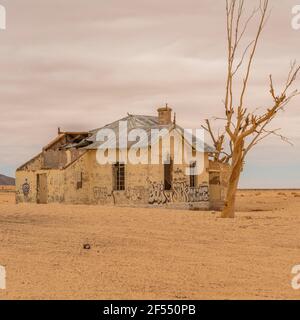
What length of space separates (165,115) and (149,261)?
22035 mm

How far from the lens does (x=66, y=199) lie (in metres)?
32.1

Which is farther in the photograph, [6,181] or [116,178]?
[6,181]

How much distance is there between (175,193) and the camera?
30.3 m

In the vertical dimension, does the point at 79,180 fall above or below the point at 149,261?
above

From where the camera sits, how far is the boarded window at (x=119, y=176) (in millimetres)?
31298

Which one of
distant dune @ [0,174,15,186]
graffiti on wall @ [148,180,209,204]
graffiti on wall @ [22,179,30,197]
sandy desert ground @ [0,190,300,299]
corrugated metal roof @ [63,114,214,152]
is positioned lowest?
sandy desert ground @ [0,190,300,299]

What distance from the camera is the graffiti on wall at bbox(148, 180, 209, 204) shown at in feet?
98.4

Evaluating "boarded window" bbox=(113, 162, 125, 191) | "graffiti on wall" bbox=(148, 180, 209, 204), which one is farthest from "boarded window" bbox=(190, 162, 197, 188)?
"boarded window" bbox=(113, 162, 125, 191)

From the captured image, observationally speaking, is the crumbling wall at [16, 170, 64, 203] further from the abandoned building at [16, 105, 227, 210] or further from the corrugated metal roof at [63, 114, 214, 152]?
the corrugated metal roof at [63, 114, 214, 152]

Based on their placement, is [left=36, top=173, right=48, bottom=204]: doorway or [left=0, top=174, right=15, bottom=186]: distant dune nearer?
Answer: [left=36, top=173, right=48, bottom=204]: doorway

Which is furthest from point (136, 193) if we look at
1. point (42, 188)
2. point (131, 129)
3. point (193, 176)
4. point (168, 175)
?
point (42, 188)

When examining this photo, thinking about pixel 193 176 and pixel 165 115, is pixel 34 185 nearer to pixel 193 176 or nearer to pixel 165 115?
pixel 165 115
